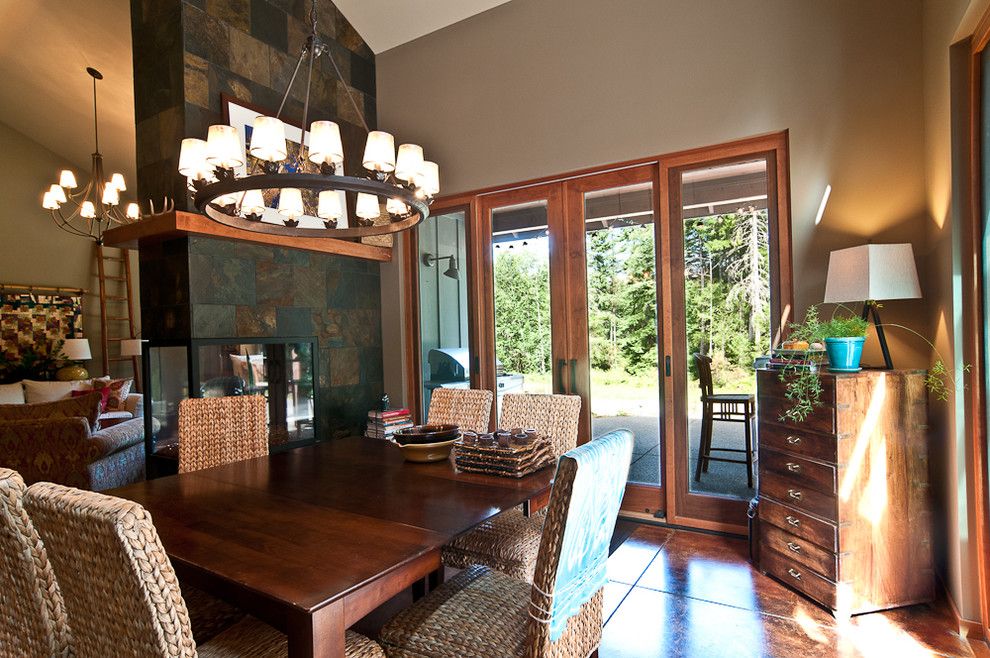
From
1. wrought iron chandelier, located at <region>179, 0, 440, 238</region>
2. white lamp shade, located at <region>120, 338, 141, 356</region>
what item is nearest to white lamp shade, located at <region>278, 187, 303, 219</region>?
wrought iron chandelier, located at <region>179, 0, 440, 238</region>

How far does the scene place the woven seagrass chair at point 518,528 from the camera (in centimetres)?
208

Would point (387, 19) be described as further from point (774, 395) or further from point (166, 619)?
point (166, 619)

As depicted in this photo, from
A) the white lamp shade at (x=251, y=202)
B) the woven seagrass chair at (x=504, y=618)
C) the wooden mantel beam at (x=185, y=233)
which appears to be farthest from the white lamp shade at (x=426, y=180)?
the woven seagrass chair at (x=504, y=618)

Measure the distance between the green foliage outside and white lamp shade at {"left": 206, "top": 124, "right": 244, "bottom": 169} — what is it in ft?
7.84

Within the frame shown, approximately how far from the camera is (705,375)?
133 inches

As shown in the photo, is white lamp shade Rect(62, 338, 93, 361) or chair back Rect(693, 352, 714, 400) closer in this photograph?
chair back Rect(693, 352, 714, 400)

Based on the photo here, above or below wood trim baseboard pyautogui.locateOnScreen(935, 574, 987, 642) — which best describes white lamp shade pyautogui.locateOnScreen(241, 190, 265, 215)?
above

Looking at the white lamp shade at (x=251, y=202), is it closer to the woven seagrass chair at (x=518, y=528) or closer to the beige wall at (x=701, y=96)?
the woven seagrass chair at (x=518, y=528)

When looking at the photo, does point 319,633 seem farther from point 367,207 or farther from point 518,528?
point 367,207

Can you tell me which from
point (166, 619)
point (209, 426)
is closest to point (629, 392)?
point (209, 426)

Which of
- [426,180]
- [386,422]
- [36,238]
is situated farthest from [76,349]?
[426,180]

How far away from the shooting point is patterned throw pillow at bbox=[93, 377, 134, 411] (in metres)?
6.09

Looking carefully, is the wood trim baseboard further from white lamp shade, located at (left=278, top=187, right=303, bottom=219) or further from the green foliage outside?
white lamp shade, located at (left=278, top=187, right=303, bottom=219)

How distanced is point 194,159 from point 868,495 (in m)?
3.02
